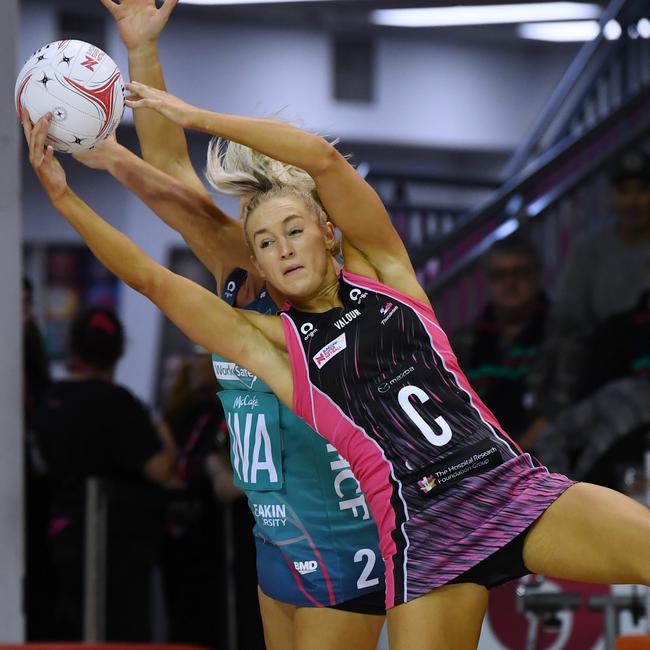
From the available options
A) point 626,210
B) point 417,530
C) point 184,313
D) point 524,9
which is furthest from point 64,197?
point 524,9

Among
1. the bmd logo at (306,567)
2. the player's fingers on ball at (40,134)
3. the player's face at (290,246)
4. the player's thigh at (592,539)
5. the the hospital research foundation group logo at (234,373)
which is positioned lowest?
the bmd logo at (306,567)

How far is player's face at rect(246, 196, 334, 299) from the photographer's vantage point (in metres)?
3.30

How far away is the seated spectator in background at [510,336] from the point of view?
661 centimetres

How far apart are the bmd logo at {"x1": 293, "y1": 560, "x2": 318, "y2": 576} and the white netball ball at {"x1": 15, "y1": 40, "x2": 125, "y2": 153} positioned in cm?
128

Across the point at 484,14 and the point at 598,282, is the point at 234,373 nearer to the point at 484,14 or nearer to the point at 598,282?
the point at 598,282

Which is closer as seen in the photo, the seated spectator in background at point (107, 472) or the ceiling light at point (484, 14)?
the seated spectator in background at point (107, 472)

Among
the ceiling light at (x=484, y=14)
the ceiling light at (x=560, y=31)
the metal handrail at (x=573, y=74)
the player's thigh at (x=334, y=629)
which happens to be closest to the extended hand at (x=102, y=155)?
the player's thigh at (x=334, y=629)

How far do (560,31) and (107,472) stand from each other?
9.30 meters

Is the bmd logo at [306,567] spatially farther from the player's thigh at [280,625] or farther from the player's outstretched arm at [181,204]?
the player's outstretched arm at [181,204]

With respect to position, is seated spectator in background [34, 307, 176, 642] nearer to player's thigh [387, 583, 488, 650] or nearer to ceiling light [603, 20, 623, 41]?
player's thigh [387, 583, 488, 650]

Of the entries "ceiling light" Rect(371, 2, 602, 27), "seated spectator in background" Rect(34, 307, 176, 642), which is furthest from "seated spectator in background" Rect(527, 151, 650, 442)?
"ceiling light" Rect(371, 2, 602, 27)

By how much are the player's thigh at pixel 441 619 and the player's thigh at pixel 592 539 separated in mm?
172

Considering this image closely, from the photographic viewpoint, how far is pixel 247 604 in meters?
5.56

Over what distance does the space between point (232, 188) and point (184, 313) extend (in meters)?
0.53
